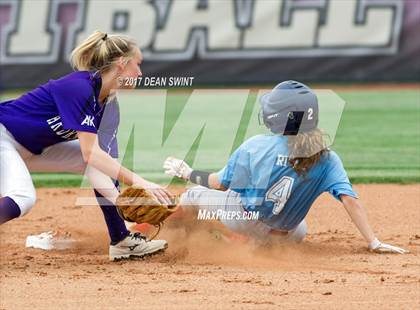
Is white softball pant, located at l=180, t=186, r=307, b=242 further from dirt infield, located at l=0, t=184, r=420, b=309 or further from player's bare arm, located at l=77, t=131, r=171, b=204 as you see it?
player's bare arm, located at l=77, t=131, r=171, b=204

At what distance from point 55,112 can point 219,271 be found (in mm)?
1579

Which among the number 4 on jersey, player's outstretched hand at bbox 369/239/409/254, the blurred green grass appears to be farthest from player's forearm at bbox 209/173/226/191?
the blurred green grass

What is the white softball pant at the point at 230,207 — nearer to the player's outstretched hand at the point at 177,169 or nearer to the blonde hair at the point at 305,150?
the player's outstretched hand at the point at 177,169

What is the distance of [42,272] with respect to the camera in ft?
20.2

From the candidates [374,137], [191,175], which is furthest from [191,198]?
[374,137]

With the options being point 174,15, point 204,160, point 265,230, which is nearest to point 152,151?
point 204,160

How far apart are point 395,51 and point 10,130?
12.8m

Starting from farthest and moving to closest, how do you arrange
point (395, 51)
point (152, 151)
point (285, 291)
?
point (395, 51)
point (152, 151)
point (285, 291)

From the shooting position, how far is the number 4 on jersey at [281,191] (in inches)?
248

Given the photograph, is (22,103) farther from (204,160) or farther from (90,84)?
(204,160)

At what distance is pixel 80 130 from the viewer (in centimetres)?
606

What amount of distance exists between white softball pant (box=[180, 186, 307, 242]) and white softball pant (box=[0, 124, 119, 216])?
722 mm

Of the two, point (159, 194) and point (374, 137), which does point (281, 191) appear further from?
point (374, 137)

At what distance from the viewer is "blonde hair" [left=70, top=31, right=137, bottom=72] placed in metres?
6.30
